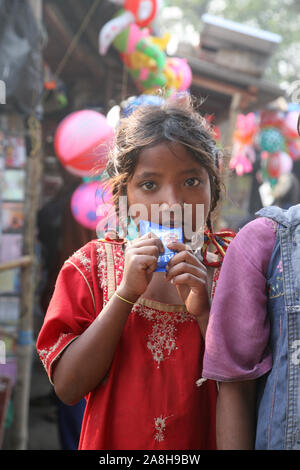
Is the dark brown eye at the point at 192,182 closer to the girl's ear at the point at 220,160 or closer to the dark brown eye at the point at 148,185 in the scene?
the dark brown eye at the point at 148,185

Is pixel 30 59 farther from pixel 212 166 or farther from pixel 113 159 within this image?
pixel 212 166

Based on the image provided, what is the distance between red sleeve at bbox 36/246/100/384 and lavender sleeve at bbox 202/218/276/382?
1.35ft

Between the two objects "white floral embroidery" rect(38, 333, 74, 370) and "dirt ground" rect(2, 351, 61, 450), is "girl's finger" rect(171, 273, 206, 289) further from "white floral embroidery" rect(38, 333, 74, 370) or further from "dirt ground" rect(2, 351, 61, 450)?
"dirt ground" rect(2, 351, 61, 450)

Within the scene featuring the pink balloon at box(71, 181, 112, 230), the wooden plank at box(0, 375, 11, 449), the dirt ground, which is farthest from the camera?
the dirt ground

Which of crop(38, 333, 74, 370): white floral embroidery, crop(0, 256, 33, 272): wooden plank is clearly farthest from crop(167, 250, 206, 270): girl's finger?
crop(0, 256, 33, 272): wooden plank

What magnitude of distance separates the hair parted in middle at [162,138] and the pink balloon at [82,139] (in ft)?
5.17

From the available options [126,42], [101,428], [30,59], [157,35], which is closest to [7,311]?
[30,59]

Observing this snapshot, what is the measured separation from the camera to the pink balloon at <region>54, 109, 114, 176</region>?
10.1 ft

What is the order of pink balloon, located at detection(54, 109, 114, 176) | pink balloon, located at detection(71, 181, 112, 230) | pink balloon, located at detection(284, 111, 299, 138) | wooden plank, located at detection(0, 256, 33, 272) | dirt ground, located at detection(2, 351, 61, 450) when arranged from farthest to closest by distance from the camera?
pink balloon, located at detection(284, 111, 299, 138)
dirt ground, located at detection(2, 351, 61, 450)
pink balloon, located at detection(71, 181, 112, 230)
pink balloon, located at detection(54, 109, 114, 176)
wooden plank, located at detection(0, 256, 33, 272)

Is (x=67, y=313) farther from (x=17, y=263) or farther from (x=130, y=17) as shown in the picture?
(x=130, y=17)

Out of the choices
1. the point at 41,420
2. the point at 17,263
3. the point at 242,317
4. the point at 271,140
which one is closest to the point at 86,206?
the point at 17,263

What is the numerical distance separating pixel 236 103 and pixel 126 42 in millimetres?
1967

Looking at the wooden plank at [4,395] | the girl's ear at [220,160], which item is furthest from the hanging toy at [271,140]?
the girl's ear at [220,160]

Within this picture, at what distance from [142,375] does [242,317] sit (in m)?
0.40
